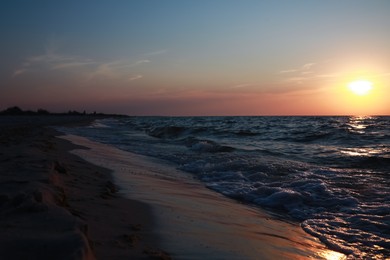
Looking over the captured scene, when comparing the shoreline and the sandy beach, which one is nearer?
the shoreline

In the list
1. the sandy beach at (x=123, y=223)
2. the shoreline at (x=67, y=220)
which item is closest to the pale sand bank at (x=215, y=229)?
the sandy beach at (x=123, y=223)

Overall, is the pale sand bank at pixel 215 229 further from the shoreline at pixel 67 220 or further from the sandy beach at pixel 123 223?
the shoreline at pixel 67 220

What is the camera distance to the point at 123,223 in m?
3.66

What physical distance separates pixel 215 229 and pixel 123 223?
41.2 inches

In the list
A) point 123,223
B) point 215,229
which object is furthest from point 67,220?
point 215,229

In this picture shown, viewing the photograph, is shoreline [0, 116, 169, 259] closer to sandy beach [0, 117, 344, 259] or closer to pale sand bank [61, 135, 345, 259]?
sandy beach [0, 117, 344, 259]

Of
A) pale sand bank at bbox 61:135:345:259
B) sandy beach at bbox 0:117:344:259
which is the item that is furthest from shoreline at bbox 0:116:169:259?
pale sand bank at bbox 61:135:345:259

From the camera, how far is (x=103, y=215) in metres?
3.78

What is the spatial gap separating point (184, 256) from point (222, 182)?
5088mm

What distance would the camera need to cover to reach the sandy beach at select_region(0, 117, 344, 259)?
2.58 meters

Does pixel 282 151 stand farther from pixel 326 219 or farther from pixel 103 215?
pixel 103 215

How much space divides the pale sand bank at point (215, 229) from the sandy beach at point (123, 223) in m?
0.01

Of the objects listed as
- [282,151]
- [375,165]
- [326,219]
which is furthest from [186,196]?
[282,151]

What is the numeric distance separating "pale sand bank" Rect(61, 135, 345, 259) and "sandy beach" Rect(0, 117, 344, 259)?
0.4 inches
